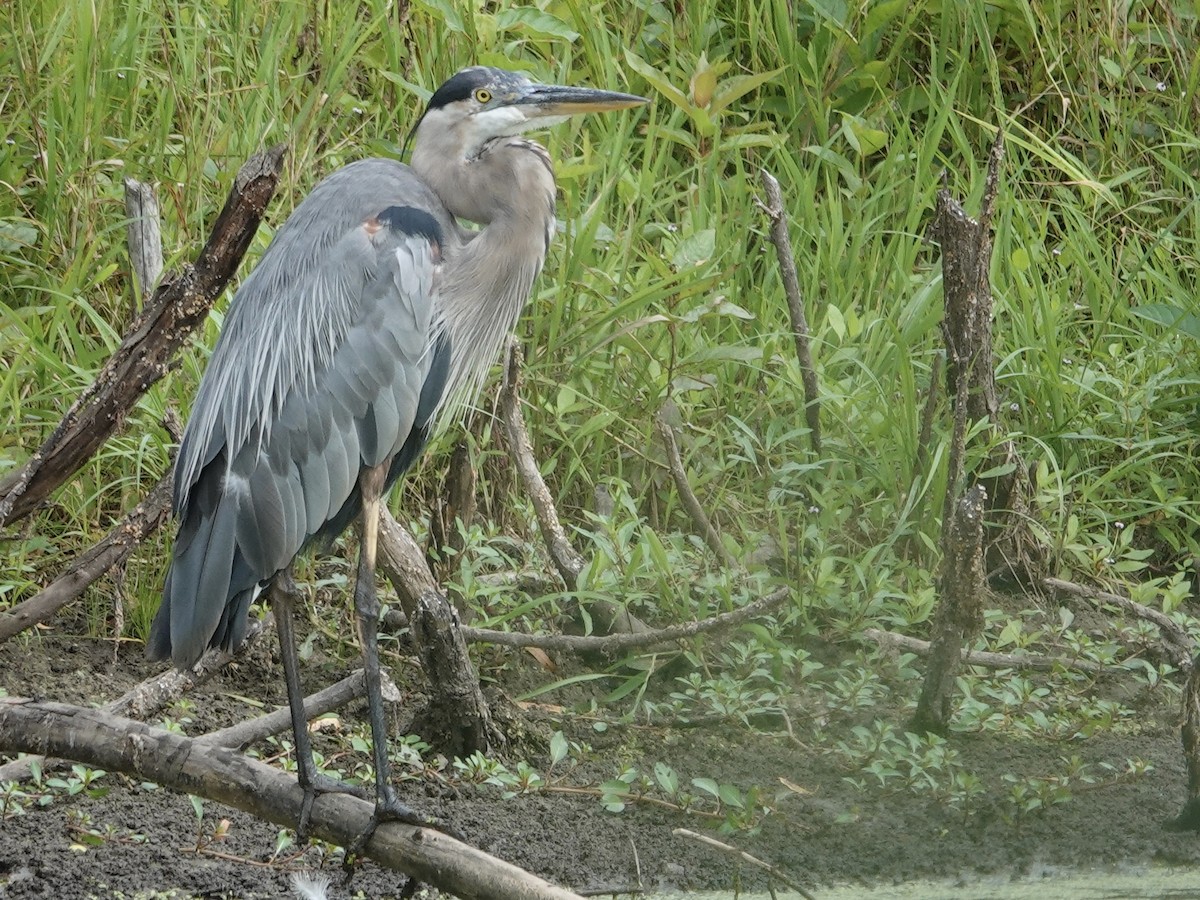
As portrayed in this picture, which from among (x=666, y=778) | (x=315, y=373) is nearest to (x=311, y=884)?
(x=666, y=778)

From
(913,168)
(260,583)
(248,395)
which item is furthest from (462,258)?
(913,168)

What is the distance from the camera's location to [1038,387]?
4.31 metres

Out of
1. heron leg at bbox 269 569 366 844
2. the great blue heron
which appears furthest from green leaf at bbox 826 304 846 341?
heron leg at bbox 269 569 366 844

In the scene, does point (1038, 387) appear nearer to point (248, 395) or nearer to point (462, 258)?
point (462, 258)

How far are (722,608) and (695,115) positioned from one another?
148 centimetres

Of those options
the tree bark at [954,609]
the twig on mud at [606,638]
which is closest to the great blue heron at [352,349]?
the twig on mud at [606,638]

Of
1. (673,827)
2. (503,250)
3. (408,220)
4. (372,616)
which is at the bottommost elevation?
(673,827)

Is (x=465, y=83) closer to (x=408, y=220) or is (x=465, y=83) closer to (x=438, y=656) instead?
(x=408, y=220)

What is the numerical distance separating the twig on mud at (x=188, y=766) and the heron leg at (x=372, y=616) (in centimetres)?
16

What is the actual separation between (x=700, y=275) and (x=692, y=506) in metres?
0.69

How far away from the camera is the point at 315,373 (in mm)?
3107

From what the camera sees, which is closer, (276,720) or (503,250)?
(276,720)

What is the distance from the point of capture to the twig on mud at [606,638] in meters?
3.53

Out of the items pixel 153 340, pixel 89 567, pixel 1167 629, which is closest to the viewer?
pixel 153 340
